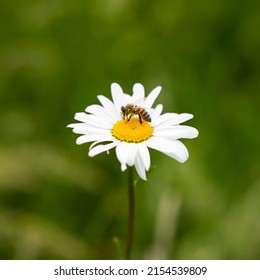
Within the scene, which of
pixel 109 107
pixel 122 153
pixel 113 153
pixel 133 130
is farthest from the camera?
pixel 113 153

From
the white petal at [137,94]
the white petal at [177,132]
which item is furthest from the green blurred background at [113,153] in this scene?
the white petal at [177,132]

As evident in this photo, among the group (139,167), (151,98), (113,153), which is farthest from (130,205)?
→ (113,153)

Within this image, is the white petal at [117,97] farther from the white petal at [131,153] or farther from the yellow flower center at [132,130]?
the white petal at [131,153]

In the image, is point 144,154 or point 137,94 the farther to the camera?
point 137,94

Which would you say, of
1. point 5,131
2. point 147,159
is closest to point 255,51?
point 5,131

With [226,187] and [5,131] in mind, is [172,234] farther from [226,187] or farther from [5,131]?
[5,131]

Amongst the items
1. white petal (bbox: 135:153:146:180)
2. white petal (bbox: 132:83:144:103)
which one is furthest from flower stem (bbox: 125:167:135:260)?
white petal (bbox: 132:83:144:103)

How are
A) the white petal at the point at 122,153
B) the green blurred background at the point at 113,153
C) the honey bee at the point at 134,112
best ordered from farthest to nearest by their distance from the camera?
the green blurred background at the point at 113,153
the honey bee at the point at 134,112
the white petal at the point at 122,153

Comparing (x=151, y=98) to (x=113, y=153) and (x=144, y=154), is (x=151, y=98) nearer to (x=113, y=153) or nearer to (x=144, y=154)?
(x=144, y=154)
